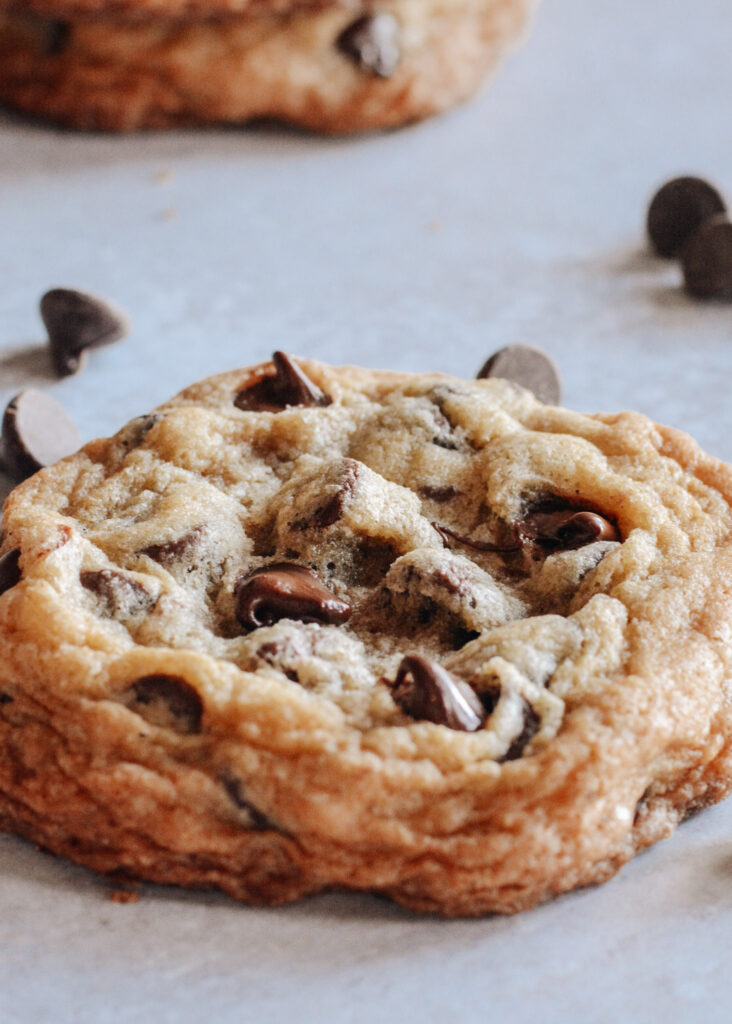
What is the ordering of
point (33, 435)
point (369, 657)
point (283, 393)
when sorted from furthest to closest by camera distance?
point (33, 435) < point (283, 393) < point (369, 657)

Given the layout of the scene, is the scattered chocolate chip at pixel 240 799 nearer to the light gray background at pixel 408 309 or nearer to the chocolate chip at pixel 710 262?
the light gray background at pixel 408 309

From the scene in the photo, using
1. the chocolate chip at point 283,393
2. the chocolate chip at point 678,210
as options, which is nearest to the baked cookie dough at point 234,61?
the chocolate chip at point 678,210

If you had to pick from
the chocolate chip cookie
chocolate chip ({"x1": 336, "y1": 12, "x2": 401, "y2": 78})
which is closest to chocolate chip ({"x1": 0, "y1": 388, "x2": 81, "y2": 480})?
the chocolate chip cookie

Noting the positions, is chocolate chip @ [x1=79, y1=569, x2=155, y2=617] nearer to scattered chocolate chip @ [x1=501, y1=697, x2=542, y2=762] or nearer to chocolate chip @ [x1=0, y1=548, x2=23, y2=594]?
chocolate chip @ [x1=0, y1=548, x2=23, y2=594]

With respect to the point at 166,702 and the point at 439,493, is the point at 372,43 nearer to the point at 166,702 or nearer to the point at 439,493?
the point at 439,493

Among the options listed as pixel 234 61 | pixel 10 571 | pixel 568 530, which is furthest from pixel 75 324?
pixel 568 530

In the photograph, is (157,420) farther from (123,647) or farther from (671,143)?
(671,143)
